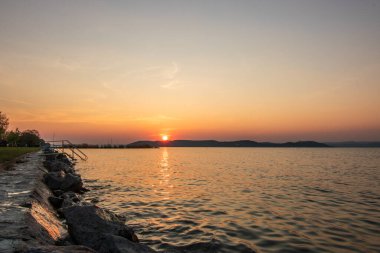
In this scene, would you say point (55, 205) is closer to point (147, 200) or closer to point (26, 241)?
point (147, 200)

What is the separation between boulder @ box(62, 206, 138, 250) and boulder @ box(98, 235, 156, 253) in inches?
25.3

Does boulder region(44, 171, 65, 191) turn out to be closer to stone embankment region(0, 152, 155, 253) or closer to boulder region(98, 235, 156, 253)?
stone embankment region(0, 152, 155, 253)

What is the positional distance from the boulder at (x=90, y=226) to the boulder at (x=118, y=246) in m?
0.64

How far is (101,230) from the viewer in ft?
29.7

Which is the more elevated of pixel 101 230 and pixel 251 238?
pixel 101 230

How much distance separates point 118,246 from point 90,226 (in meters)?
2.30

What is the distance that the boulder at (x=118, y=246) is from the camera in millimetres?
7324

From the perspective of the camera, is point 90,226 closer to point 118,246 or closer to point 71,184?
point 118,246

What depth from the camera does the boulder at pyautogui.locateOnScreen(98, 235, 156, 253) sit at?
7.32 metres

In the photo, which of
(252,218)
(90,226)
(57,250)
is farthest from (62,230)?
(252,218)

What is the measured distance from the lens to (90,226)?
9.20 m

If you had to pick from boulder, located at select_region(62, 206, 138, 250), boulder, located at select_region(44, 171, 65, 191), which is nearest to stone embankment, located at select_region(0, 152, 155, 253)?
boulder, located at select_region(62, 206, 138, 250)

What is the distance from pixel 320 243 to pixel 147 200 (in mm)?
12974

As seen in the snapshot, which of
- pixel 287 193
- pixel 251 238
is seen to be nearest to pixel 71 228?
pixel 251 238
